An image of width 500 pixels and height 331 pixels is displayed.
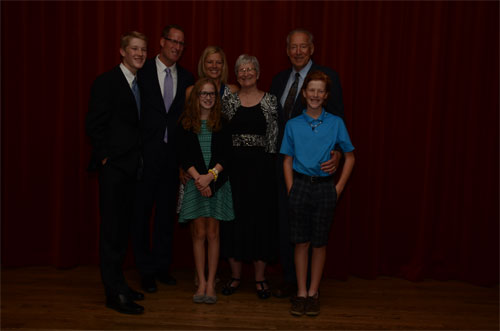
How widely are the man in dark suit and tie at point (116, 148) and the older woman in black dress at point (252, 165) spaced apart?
64 cm

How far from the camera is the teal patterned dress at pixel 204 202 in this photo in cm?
275

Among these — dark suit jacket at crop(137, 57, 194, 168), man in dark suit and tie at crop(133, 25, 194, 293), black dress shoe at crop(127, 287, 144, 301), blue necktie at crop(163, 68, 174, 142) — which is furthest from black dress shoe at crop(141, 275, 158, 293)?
blue necktie at crop(163, 68, 174, 142)

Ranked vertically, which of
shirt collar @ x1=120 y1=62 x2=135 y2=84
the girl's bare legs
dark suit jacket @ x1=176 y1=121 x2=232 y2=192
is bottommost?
the girl's bare legs

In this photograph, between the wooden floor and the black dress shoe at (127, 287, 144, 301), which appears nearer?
the wooden floor

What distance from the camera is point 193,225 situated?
9.32 feet

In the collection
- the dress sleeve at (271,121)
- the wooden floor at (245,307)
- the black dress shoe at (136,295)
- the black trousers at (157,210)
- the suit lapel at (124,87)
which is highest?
the suit lapel at (124,87)

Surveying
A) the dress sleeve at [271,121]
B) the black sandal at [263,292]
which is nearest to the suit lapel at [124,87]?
the dress sleeve at [271,121]

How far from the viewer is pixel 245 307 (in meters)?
2.76

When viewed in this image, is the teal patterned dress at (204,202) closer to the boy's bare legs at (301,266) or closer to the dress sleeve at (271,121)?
the dress sleeve at (271,121)

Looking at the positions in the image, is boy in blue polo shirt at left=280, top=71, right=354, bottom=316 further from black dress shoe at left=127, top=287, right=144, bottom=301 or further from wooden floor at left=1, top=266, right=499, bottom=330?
black dress shoe at left=127, top=287, right=144, bottom=301

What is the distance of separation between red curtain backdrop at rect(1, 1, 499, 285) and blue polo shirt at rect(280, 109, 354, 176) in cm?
78

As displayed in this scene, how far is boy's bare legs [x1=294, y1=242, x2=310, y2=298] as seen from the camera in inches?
108

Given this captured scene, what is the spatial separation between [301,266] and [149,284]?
1088mm

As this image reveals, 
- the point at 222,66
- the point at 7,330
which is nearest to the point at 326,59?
the point at 222,66
